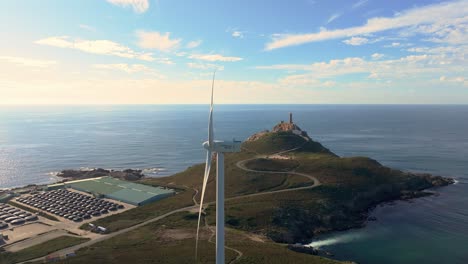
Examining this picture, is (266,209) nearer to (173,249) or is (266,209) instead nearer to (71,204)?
(173,249)

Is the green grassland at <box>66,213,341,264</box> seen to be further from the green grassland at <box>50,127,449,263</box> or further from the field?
the field

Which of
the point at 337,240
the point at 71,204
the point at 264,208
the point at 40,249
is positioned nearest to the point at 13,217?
the point at 71,204

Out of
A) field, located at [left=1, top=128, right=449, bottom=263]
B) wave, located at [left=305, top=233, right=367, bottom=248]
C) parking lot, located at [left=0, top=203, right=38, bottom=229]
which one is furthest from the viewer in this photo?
parking lot, located at [left=0, top=203, right=38, bottom=229]

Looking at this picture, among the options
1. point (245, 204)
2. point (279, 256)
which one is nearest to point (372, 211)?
point (245, 204)

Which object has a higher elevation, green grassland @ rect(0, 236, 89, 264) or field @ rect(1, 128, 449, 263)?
field @ rect(1, 128, 449, 263)

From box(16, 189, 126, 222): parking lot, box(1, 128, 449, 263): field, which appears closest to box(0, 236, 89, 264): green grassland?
box(1, 128, 449, 263): field

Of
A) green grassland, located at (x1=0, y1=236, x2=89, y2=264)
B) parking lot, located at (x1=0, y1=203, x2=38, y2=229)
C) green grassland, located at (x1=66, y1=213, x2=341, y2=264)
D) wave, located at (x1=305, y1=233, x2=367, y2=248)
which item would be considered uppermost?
green grassland, located at (x1=66, y1=213, x2=341, y2=264)

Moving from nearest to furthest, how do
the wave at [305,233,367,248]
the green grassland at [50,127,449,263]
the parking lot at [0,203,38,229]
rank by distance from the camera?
the green grassland at [50,127,449,263]
the wave at [305,233,367,248]
the parking lot at [0,203,38,229]
